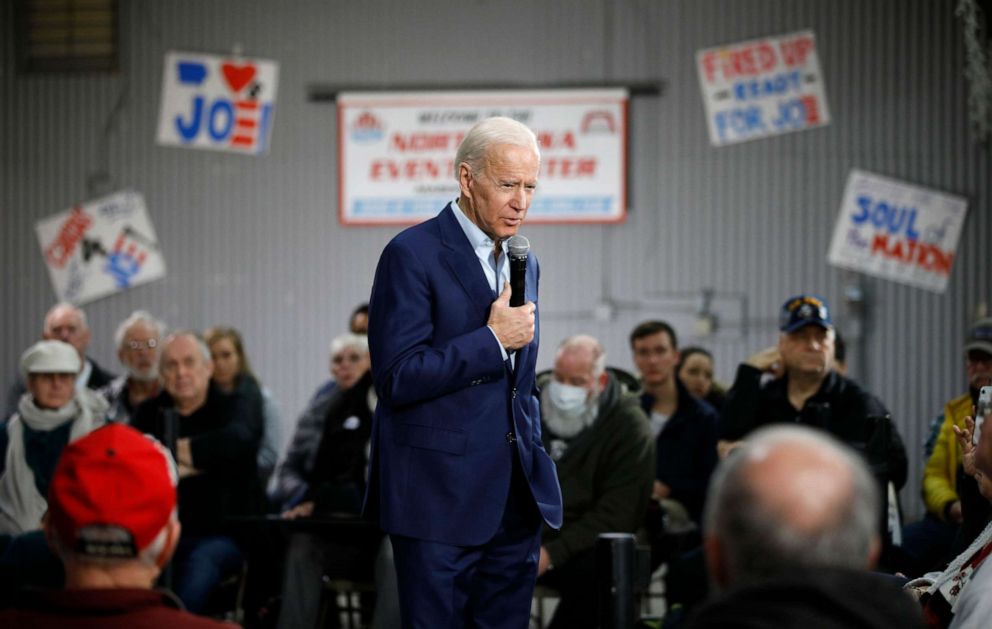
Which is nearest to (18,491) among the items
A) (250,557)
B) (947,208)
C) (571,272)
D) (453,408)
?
(250,557)

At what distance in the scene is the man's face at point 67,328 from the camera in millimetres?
7449

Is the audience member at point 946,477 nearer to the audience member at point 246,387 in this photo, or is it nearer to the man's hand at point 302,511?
the man's hand at point 302,511

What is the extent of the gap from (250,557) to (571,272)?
3999 mm

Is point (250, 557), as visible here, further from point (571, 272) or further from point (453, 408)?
point (571, 272)

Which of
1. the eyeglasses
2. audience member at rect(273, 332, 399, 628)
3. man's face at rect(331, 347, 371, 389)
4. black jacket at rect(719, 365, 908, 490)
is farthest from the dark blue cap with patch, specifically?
the eyeglasses

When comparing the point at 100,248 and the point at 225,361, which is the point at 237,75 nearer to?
the point at 100,248

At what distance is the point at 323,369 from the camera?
29.3 ft

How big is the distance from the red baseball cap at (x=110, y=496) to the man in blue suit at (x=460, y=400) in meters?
1.00

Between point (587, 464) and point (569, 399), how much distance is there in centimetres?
25

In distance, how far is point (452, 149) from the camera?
28.4ft

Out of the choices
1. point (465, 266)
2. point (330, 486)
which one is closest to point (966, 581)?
point (465, 266)

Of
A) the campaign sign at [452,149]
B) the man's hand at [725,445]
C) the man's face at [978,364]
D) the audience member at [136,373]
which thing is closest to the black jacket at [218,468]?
the audience member at [136,373]

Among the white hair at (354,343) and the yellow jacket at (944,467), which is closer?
the yellow jacket at (944,467)

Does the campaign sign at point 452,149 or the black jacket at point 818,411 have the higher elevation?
the campaign sign at point 452,149
